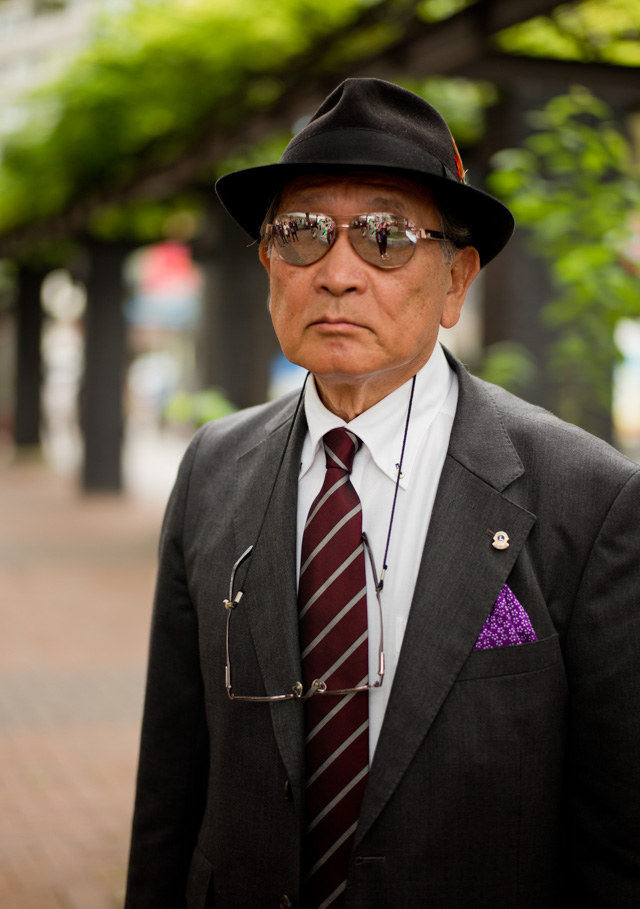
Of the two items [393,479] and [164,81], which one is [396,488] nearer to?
[393,479]

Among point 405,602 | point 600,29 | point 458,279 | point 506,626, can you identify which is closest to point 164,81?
point 600,29

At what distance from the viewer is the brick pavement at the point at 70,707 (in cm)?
430

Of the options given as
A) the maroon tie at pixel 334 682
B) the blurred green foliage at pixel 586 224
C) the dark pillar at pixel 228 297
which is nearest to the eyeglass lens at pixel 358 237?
the maroon tie at pixel 334 682

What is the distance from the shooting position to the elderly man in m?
1.77

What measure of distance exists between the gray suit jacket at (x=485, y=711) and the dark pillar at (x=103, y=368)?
15.3m

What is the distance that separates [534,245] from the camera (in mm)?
4227

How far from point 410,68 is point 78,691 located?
4534 mm

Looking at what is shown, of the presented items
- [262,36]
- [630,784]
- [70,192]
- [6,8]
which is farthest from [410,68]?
[70,192]

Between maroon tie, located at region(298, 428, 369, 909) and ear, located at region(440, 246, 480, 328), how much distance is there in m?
0.42

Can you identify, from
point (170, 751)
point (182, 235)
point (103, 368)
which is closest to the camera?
point (170, 751)

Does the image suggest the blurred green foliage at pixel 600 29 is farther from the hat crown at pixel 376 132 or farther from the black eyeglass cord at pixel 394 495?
the black eyeglass cord at pixel 394 495

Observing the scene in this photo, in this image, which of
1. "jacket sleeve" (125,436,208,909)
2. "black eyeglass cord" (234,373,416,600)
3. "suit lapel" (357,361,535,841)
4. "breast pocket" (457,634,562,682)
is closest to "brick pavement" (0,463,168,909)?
"jacket sleeve" (125,436,208,909)

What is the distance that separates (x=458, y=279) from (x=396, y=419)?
33 centimetres

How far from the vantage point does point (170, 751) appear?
2221 mm
